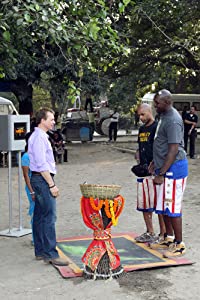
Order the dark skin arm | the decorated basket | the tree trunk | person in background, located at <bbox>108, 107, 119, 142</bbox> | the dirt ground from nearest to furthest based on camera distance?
the dirt ground → the decorated basket → the dark skin arm → the tree trunk → person in background, located at <bbox>108, 107, 119, 142</bbox>

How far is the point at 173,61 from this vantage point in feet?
72.3

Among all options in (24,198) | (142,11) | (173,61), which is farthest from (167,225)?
(173,61)

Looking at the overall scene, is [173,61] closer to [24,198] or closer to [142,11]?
[142,11]

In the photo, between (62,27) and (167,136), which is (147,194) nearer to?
(167,136)

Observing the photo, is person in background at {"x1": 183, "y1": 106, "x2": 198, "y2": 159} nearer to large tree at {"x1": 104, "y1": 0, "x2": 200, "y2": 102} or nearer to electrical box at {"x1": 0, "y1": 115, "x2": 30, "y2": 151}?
large tree at {"x1": 104, "y1": 0, "x2": 200, "y2": 102}

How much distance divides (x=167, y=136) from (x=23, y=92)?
42.9ft

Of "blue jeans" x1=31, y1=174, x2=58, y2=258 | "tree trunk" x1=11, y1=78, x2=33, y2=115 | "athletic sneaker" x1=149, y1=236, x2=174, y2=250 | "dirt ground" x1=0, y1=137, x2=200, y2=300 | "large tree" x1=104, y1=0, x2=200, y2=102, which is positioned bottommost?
"dirt ground" x1=0, y1=137, x2=200, y2=300

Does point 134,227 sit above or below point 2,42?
below

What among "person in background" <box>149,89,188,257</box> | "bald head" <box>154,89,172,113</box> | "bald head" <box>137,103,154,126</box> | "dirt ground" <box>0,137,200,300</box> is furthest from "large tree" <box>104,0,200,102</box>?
"person in background" <box>149,89,188,257</box>

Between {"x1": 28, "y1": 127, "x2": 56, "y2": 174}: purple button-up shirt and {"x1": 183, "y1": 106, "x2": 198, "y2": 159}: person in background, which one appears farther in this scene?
{"x1": 183, "y1": 106, "x2": 198, "y2": 159}: person in background

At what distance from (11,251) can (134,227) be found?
6.71 ft

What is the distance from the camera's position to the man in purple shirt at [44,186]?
18.1ft

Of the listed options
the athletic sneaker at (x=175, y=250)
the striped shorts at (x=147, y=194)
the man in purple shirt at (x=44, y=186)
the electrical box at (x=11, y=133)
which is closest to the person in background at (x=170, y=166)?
the athletic sneaker at (x=175, y=250)

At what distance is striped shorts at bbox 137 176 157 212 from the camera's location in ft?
20.8
